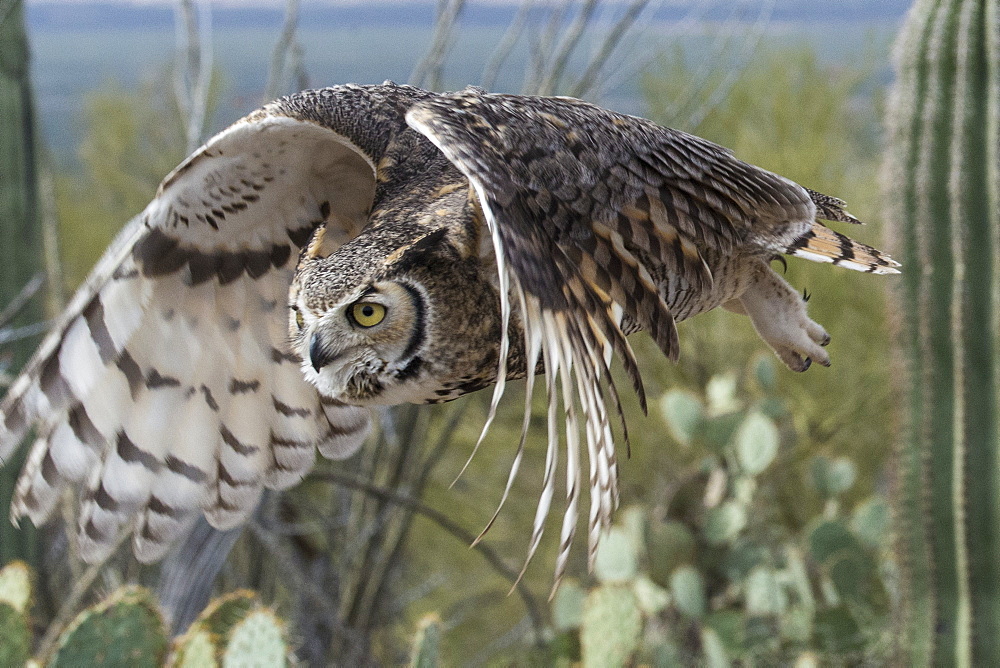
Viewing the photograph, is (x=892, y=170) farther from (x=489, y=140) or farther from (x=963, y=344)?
(x=489, y=140)

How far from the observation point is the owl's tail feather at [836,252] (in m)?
1.21

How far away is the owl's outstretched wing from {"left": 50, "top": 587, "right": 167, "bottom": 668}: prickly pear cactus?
41.0 inches

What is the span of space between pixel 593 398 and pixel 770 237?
0.46 m

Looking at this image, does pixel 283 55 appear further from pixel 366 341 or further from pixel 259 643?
pixel 366 341

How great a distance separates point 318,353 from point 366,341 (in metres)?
0.05

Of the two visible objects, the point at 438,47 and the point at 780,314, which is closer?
the point at 780,314

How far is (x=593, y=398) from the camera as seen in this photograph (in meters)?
0.90

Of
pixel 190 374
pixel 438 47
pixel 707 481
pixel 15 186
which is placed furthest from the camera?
pixel 707 481

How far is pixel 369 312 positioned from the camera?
40.0 inches

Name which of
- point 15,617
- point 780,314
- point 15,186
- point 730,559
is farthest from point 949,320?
point 15,186

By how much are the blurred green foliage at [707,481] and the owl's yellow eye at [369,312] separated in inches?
43.3

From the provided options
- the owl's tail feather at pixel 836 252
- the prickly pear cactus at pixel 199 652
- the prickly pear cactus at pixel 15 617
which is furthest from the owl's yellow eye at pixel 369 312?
the prickly pear cactus at pixel 15 617

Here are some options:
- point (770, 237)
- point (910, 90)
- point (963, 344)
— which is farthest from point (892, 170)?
point (770, 237)

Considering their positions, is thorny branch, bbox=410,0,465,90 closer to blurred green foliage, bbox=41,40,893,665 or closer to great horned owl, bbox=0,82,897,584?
blurred green foliage, bbox=41,40,893,665
